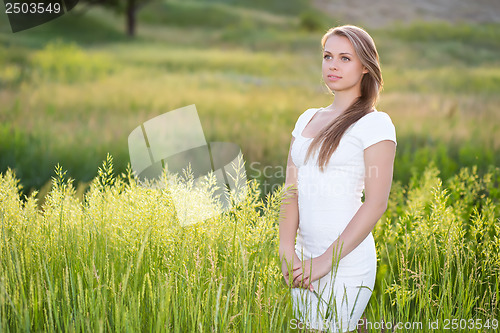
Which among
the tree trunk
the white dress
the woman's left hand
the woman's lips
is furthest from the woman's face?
the tree trunk

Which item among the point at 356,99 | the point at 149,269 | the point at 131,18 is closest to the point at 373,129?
the point at 356,99

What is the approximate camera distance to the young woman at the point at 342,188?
2.19 m

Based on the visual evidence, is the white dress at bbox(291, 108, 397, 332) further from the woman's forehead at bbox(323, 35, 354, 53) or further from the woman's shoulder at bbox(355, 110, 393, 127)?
the woman's forehead at bbox(323, 35, 354, 53)

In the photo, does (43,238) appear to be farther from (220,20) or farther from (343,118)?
(220,20)

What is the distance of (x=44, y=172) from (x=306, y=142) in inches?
215

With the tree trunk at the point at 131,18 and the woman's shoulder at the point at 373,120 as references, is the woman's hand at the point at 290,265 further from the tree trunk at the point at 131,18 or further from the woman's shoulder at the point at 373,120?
the tree trunk at the point at 131,18

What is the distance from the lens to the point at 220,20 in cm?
4016

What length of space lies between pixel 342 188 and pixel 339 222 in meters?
0.14

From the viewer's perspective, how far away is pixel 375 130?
2.17m

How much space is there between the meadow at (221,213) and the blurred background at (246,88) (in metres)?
0.06

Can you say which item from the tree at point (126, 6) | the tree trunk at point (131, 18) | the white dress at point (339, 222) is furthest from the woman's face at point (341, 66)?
the tree trunk at point (131, 18)

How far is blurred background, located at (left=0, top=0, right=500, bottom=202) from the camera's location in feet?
24.9

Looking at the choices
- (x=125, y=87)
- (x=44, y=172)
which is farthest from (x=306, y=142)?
(x=125, y=87)

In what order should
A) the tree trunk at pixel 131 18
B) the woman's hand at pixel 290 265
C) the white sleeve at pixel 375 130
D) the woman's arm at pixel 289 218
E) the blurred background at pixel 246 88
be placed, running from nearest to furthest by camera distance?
the white sleeve at pixel 375 130 < the woman's hand at pixel 290 265 < the woman's arm at pixel 289 218 < the blurred background at pixel 246 88 < the tree trunk at pixel 131 18
